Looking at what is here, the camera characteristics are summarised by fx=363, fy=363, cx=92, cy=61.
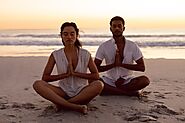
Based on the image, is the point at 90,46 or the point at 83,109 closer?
the point at 83,109

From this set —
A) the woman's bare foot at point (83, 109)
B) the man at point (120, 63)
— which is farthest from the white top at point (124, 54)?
the woman's bare foot at point (83, 109)

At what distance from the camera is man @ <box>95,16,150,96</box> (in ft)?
17.0

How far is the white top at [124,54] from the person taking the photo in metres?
5.28

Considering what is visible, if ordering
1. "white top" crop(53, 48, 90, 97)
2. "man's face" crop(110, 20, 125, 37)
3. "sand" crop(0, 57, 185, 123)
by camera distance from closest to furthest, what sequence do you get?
"sand" crop(0, 57, 185, 123) < "white top" crop(53, 48, 90, 97) < "man's face" crop(110, 20, 125, 37)

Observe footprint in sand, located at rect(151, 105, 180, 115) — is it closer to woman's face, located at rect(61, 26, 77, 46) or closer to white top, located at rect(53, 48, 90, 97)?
white top, located at rect(53, 48, 90, 97)

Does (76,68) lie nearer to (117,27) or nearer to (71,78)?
(71,78)

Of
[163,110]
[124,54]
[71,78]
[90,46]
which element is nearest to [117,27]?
[124,54]

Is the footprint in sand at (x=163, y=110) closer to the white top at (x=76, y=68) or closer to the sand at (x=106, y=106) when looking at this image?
the sand at (x=106, y=106)

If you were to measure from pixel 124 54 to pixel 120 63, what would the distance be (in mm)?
185

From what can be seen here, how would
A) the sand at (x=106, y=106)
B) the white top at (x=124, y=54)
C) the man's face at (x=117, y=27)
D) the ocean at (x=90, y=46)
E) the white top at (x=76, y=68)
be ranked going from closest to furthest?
the sand at (x=106, y=106)
the white top at (x=76, y=68)
the man's face at (x=117, y=27)
the white top at (x=124, y=54)
the ocean at (x=90, y=46)

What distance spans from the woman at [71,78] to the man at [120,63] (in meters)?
0.62

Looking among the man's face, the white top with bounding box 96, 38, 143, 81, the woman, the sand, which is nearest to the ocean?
the sand

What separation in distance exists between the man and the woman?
2.05ft

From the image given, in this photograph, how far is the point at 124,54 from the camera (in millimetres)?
5289
